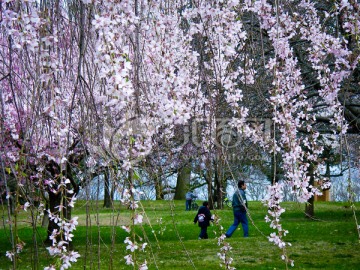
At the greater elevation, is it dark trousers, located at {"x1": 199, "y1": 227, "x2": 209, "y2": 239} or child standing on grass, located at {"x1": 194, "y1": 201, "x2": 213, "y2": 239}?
child standing on grass, located at {"x1": 194, "y1": 201, "x2": 213, "y2": 239}

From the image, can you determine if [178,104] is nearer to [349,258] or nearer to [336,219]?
[349,258]

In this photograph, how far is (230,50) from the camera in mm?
3322

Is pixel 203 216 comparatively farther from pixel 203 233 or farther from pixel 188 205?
pixel 188 205

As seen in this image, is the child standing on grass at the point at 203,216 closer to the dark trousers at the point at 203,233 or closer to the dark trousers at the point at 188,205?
the dark trousers at the point at 203,233

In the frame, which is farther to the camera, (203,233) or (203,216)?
(203,233)

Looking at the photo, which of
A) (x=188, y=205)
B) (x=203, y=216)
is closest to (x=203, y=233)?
(x=203, y=216)

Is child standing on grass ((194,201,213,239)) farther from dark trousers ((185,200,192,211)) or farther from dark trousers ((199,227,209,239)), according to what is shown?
dark trousers ((185,200,192,211))

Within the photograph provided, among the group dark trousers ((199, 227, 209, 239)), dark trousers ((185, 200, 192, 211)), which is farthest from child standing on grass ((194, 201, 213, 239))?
dark trousers ((185, 200, 192, 211))

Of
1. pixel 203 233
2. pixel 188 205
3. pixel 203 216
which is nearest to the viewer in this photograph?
pixel 203 216

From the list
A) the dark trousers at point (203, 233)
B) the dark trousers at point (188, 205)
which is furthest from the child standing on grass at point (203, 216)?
the dark trousers at point (188, 205)

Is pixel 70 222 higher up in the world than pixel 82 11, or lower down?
lower down

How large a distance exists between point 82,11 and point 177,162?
41.2 feet

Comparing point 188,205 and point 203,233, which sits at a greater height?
point 188,205

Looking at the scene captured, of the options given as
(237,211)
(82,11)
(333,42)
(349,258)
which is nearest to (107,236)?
(237,211)
